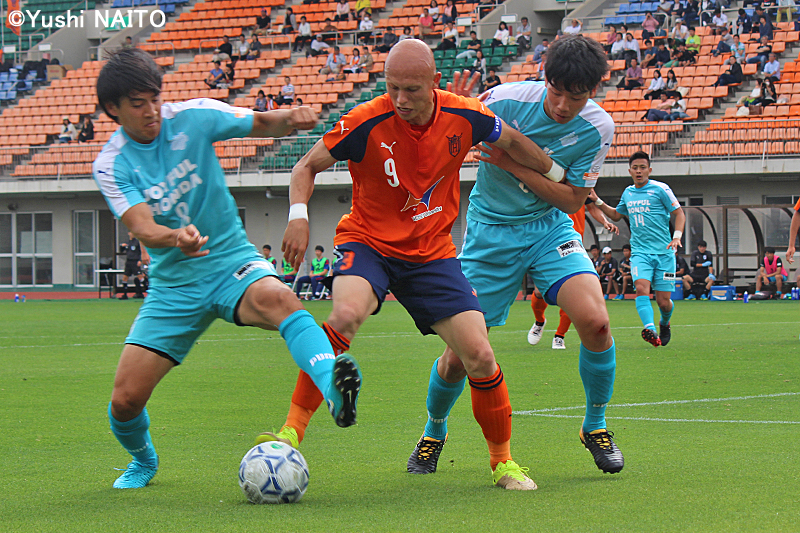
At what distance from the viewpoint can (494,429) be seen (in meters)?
4.48

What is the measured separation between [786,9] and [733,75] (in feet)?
12.1

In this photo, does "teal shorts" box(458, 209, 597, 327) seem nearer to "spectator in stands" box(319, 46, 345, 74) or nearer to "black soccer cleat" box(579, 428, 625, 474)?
"black soccer cleat" box(579, 428, 625, 474)

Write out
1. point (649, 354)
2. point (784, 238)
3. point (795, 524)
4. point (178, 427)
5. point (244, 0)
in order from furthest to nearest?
point (244, 0)
point (784, 238)
point (649, 354)
point (178, 427)
point (795, 524)

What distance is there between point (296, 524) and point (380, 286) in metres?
1.27

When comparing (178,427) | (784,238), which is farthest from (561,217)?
(784,238)

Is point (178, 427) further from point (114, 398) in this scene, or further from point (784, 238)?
point (784, 238)

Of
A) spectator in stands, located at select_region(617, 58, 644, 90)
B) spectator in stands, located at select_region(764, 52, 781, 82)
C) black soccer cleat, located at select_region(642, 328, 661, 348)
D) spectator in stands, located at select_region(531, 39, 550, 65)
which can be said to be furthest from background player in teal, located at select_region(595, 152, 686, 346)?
spectator in stands, located at select_region(531, 39, 550, 65)

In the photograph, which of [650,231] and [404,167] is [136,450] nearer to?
[404,167]

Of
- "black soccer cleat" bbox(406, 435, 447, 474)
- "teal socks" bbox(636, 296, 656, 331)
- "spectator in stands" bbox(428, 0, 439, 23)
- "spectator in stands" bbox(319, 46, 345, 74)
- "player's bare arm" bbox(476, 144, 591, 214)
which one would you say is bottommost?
"teal socks" bbox(636, 296, 656, 331)

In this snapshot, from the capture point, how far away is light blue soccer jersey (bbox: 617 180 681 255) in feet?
39.8

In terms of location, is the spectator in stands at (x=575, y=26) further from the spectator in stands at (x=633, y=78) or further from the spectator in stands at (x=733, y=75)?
the spectator in stands at (x=733, y=75)

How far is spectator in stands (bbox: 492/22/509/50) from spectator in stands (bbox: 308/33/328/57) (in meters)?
6.74

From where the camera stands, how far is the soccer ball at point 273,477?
3984 mm

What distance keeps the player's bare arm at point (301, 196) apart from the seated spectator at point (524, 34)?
94.8ft
